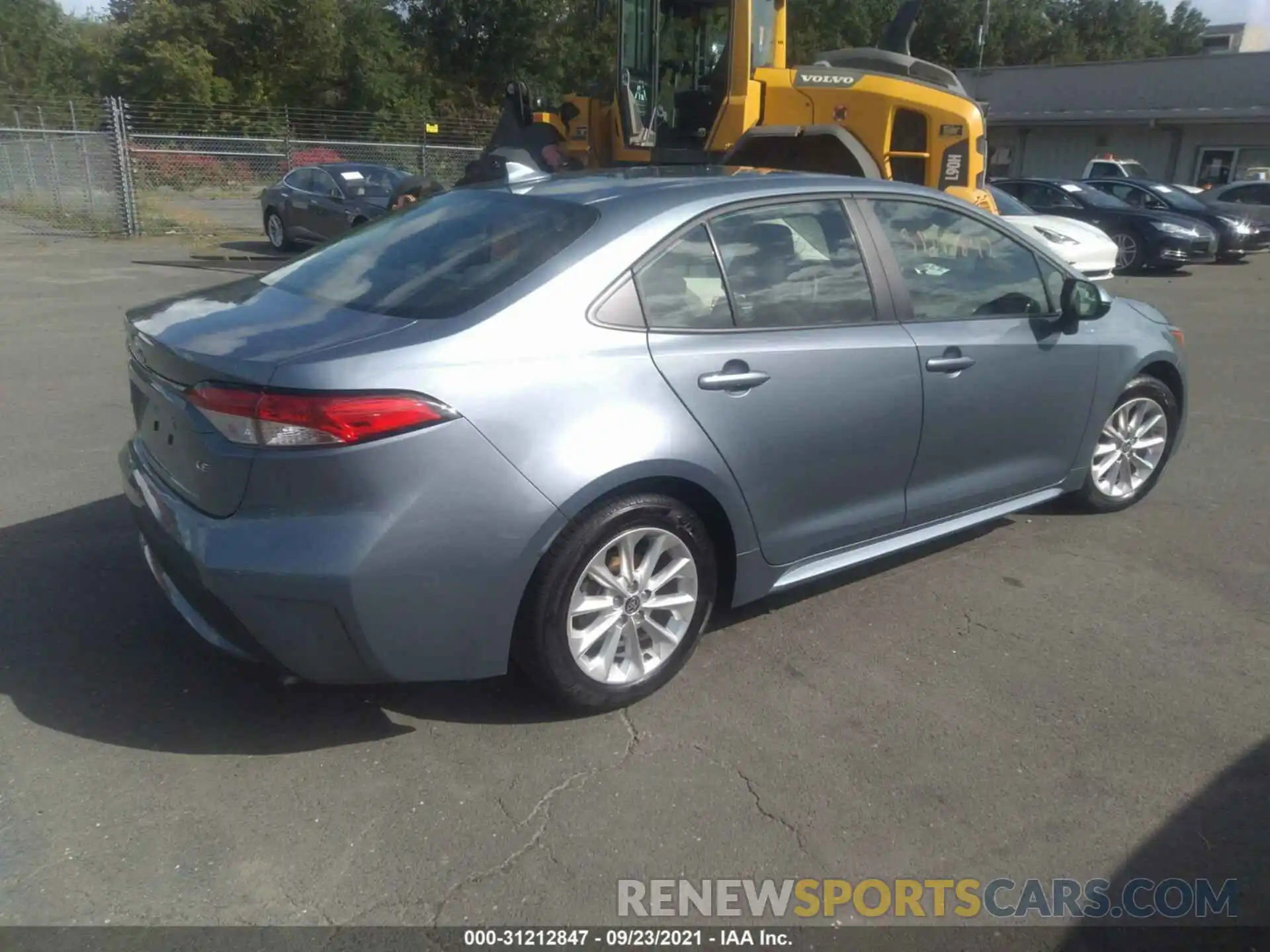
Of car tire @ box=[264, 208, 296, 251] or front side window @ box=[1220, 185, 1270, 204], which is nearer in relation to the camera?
car tire @ box=[264, 208, 296, 251]

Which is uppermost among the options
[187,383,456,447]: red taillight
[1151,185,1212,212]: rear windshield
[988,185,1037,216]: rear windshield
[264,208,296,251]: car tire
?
[187,383,456,447]: red taillight

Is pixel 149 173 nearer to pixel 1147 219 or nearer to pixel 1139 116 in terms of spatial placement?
pixel 1147 219

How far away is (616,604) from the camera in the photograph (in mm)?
3377

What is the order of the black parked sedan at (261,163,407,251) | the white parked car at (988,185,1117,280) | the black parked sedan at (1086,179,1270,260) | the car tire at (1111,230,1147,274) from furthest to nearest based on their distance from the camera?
the black parked sedan at (1086,179,1270,260), the car tire at (1111,230,1147,274), the black parked sedan at (261,163,407,251), the white parked car at (988,185,1117,280)

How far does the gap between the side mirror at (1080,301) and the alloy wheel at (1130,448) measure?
652mm

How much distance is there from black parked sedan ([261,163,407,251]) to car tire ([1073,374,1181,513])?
1148 cm

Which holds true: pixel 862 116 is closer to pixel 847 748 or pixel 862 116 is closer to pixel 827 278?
pixel 827 278

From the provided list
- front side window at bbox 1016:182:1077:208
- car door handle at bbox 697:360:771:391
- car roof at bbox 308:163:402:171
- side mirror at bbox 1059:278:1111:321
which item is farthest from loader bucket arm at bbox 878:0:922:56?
car door handle at bbox 697:360:771:391

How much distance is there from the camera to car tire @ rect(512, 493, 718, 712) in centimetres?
319

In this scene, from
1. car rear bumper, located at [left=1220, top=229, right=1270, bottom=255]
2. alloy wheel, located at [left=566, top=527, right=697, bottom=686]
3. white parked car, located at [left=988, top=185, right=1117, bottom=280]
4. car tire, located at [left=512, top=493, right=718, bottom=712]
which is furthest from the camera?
car rear bumper, located at [left=1220, top=229, right=1270, bottom=255]

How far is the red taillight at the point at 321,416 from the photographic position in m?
2.84

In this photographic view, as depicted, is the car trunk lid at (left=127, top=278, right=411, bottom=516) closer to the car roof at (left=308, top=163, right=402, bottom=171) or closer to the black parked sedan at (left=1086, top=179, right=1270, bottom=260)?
the car roof at (left=308, top=163, right=402, bottom=171)

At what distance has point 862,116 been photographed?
32.9ft

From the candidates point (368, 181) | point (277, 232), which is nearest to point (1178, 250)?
point (368, 181)
